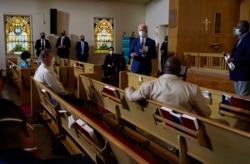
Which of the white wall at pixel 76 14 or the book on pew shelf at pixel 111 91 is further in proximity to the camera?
the white wall at pixel 76 14

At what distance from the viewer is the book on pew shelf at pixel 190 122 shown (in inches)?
77.3

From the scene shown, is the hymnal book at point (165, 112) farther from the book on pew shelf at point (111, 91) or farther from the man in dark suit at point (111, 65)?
the man in dark suit at point (111, 65)

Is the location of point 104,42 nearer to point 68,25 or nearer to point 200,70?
point 68,25

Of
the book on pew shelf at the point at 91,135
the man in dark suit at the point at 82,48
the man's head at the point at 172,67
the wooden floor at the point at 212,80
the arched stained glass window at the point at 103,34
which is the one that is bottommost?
the wooden floor at the point at 212,80

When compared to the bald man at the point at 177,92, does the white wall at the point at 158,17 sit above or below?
above

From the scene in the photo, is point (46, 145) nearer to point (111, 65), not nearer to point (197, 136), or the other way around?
point (197, 136)

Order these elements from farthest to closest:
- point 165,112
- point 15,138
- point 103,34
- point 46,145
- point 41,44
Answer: point 103,34
point 41,44
point 46,145
point 165,112
point 15,138

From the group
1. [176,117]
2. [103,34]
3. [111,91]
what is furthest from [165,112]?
[103,34]

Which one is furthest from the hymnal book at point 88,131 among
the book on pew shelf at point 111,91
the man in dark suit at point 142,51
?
the man in dark suit at point 142,51

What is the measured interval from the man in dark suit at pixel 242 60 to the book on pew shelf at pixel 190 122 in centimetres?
181

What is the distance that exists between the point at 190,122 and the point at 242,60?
6.09 ft

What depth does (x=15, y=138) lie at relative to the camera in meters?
1.02

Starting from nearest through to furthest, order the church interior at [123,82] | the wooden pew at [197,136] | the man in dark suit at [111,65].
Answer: the wooden pew at [197,136] → the church interior at [123,82] → the man in dark suit at [111,65]

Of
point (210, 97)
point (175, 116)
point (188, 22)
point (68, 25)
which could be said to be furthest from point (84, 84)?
point (68, 25)
